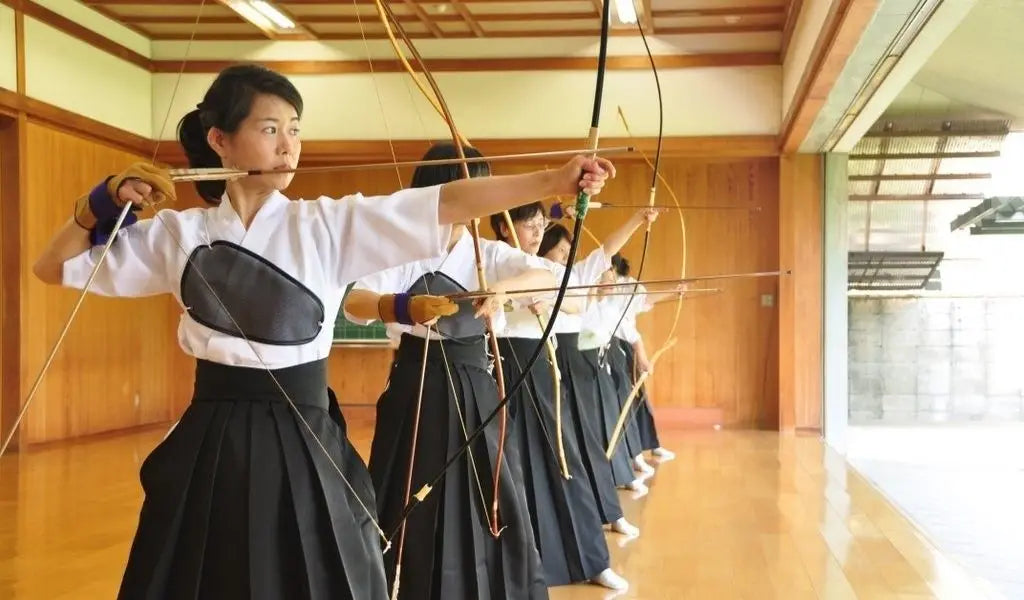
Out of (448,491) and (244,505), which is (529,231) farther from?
(244,505)

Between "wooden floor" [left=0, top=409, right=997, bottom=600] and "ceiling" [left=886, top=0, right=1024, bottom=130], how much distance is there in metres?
2.07

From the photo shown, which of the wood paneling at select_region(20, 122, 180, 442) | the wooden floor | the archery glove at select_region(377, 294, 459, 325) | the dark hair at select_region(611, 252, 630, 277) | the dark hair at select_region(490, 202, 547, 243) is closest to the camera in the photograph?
the archery glove at select_region(377, 294, 459, 325)

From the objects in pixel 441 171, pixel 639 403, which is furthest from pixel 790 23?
pixel 441 171

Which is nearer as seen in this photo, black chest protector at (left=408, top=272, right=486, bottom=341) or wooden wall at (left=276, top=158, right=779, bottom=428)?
black chest protector at (left=408, top=272, right=486, bottom=341)

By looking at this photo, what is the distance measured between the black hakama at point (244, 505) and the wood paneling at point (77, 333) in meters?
4.88

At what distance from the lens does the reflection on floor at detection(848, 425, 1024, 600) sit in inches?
132

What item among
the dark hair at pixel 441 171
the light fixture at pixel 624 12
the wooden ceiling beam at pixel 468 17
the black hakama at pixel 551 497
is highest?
the wooden ceiling beam at pixel 468 17

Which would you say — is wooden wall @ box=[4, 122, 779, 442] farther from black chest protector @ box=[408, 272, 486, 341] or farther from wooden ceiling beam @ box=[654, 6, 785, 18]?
black chest protector @ box=[408, 272, 486, 341]

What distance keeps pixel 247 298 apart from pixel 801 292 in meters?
5.80

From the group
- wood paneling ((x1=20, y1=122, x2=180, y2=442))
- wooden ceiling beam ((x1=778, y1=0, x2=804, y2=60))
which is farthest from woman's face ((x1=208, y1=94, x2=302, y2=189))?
wood paneling ((x1=20, y1=122, x2=180, y2=442))

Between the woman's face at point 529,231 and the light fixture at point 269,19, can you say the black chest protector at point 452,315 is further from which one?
the light fixture at point 269,19

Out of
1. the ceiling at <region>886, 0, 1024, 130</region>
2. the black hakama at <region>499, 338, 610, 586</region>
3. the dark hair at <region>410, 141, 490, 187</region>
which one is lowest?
the black hakama at <region>499, 338, 610, 586</region>

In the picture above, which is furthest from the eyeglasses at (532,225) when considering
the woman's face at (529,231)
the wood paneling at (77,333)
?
the wood paneling at (77,333)

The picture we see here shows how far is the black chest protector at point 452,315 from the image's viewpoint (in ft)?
6.56
